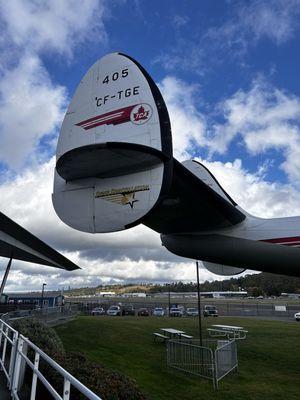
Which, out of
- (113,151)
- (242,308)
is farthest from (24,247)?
(242,308)

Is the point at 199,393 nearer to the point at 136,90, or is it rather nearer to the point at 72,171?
the point at 72,171

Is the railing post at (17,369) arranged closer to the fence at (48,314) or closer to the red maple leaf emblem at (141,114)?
the red maple leaf emblem at (141,114)

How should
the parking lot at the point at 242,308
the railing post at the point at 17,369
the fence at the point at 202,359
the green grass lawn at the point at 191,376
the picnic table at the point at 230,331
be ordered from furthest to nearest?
1. the parking lot at the point at 242,308
2. the picnic table at the point at 230,331
3. the fence at the point at 202,359
4. the green grass lawn at the point at 191,376
5. the railing post at the point at 17,369

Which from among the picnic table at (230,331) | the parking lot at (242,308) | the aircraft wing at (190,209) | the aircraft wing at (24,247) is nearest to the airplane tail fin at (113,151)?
the aircraft wing at (190,209)

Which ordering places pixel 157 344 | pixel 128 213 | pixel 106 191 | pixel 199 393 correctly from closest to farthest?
pixel 128 213 < pixel 106 191 < pixel 199 393 < pixel 157 344

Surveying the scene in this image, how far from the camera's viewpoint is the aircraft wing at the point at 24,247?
16.3 meters

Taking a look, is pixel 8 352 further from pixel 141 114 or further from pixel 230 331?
pixel 230 331

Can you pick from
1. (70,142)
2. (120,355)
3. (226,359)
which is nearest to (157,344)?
(120,355)

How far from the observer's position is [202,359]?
516 inches

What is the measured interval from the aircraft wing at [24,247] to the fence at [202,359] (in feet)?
27.5

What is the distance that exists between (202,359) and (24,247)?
11010mm

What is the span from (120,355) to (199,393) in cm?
579

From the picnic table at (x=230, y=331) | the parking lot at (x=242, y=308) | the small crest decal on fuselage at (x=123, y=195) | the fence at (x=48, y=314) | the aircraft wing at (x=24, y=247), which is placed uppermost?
the aircraft wing at (x=24, y=247)

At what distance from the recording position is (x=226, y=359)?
13.5 metres
